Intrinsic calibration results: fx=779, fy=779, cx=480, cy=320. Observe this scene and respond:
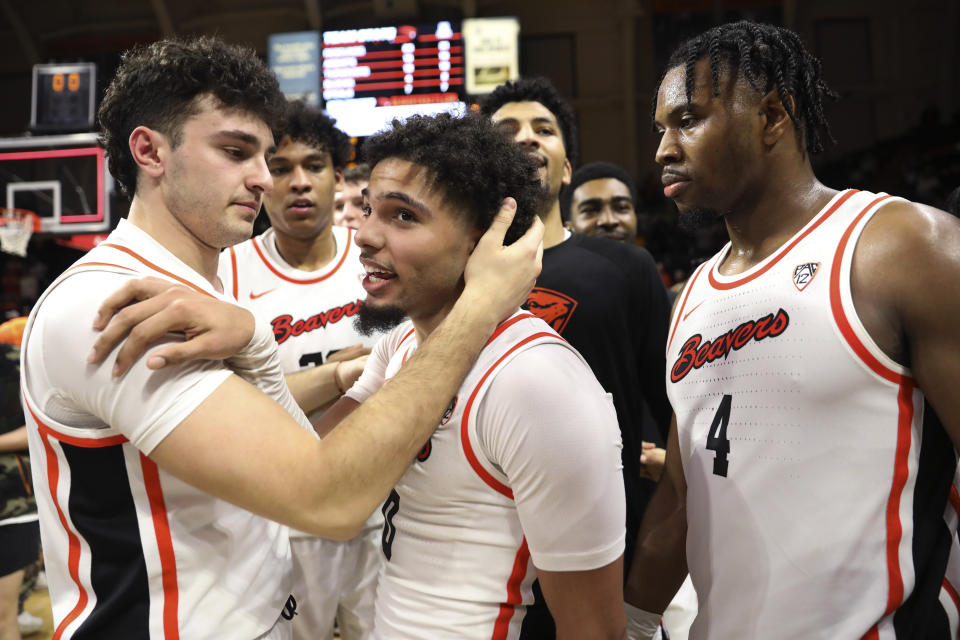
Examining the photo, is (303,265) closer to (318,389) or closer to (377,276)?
(318,389)

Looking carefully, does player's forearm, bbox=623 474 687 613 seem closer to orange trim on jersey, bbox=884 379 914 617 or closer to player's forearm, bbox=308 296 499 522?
orange trim on jersey, bbox=884 379 914 617

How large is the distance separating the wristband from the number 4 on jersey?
1.61 ft

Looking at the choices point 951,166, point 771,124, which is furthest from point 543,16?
point 771,124

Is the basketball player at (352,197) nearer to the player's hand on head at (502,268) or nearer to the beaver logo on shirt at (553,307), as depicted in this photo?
the beaver logo on shirt at (553,307)

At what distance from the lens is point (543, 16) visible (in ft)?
48.1

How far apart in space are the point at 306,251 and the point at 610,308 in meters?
1.41

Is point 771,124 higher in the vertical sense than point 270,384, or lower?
higher

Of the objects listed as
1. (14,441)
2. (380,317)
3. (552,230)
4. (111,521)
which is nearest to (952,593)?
(380,317)

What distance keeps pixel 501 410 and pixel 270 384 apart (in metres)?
0.50

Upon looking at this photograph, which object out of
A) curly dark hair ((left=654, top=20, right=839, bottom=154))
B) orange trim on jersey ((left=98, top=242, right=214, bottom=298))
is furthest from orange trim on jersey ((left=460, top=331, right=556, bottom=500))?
curly dark hair ((left=654, top=20, right=839, bottom=154))

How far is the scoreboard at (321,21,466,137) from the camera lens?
9734mm

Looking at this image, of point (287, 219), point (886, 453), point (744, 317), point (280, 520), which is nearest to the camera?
point (280, 520)

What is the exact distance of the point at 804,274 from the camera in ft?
5.61

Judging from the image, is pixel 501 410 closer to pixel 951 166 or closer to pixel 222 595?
pixel 222 595
